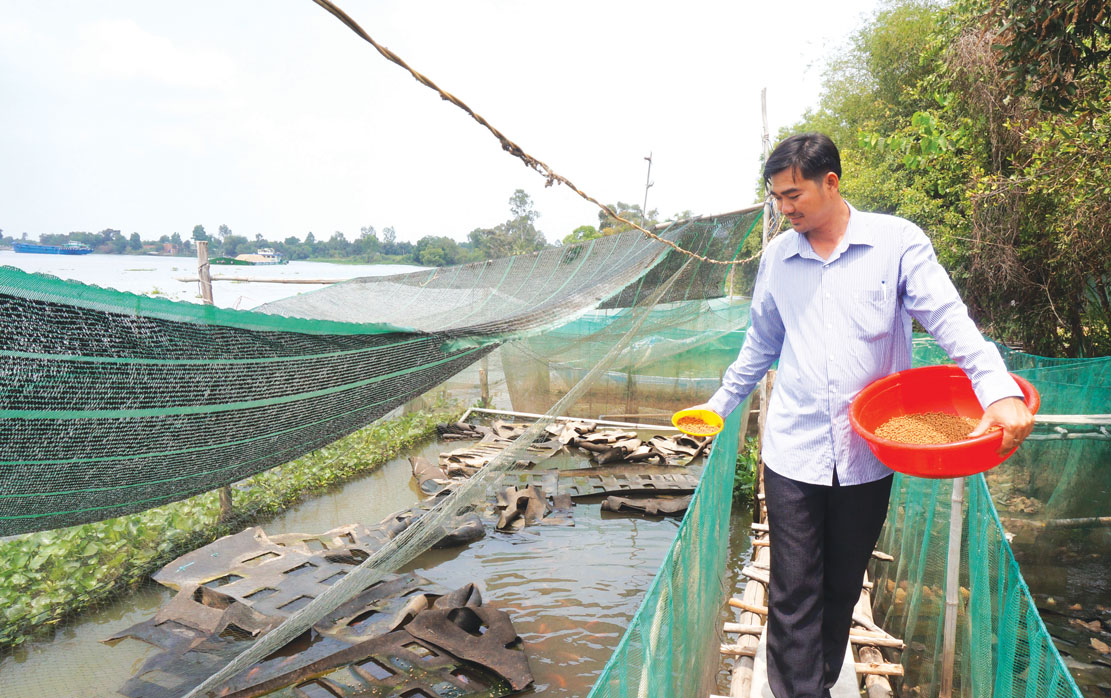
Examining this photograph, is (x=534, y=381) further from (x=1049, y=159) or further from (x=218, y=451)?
(x=218, y=451)

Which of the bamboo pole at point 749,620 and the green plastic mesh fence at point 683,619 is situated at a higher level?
the green plastic mesh fence at point 683,619

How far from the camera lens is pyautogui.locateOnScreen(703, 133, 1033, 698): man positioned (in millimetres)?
1476

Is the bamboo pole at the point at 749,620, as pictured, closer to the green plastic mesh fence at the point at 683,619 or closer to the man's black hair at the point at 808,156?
the green plastic mesh fence at the point at 683,619

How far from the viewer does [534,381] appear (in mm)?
8688

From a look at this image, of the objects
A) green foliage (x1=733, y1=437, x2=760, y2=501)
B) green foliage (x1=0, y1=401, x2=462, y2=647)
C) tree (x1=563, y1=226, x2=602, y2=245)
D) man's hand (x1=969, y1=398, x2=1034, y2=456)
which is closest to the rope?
man's hand (x1=969, y1=398, x2=1034, y2=456)

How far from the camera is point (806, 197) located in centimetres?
149

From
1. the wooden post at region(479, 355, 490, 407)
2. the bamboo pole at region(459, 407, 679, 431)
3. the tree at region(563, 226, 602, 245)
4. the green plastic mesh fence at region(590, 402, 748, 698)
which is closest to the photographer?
the green plastic mesh fence at region(590, 402, 748, 698)

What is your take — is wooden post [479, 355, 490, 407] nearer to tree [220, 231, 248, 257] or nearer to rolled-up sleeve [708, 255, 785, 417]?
tree [220, 231, 248, 257]

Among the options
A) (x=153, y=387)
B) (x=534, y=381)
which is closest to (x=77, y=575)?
(x=153, y=387)

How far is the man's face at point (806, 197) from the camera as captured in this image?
58.4 inches

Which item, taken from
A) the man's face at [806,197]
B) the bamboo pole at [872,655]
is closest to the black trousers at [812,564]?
the man's face at [806,197]

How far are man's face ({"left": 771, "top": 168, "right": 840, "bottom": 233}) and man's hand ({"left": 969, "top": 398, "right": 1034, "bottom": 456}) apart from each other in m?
0.52

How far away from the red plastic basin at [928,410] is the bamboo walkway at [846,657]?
74 cm

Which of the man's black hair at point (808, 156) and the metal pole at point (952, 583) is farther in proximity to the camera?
the metal pole at point (952, 583)
